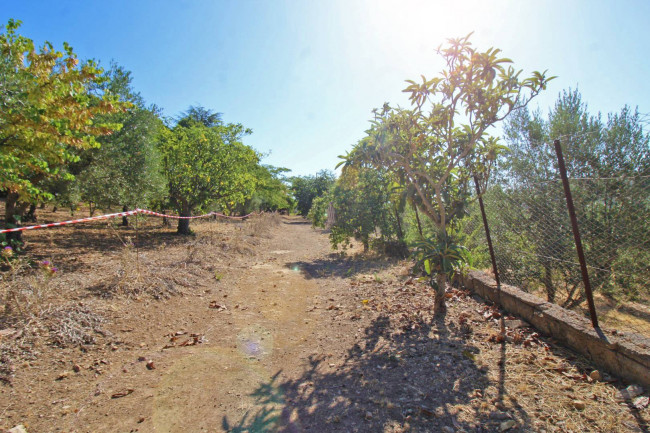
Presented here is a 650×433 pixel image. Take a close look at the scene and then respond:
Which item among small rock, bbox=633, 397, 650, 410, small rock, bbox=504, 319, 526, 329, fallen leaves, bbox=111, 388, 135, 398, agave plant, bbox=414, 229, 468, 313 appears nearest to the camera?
small rock, bbox=633, 397, 650, 410

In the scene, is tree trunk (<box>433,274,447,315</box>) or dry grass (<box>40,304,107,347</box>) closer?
dry grass (<box>40,304,107,347</box>)

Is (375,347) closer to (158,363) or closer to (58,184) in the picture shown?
(158,363)

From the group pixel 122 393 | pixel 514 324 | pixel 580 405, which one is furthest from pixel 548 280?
pixel 122 393

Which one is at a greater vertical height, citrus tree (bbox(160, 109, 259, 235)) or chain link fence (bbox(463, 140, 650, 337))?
citrus tree (bbox(160, 109, 259, 235))

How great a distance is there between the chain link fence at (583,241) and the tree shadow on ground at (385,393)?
1.77 metres

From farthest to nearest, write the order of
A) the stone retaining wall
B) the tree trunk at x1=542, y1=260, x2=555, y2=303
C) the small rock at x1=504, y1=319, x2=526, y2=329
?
the tree trunk at x1=542, y1=260, x2=555, y2=303 < the small rock at x1=504, y1=319, x2=526, y2=329 < the stone retaining wall

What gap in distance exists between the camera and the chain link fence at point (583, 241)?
400 cm

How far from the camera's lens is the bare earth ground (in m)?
2.26

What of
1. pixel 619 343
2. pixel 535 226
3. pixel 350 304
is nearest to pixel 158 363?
pixel 350 304

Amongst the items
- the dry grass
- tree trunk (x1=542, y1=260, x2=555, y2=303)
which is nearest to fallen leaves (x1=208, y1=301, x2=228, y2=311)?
the dry grass

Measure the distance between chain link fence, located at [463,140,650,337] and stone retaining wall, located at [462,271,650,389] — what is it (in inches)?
24.4

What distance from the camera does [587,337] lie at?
287cm

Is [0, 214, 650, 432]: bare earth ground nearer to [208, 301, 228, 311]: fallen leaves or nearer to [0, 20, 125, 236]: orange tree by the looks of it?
[208, 301, 228, 311]: fallen leaves

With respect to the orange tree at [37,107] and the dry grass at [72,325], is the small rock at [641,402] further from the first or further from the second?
the orange tree at [37,107]
